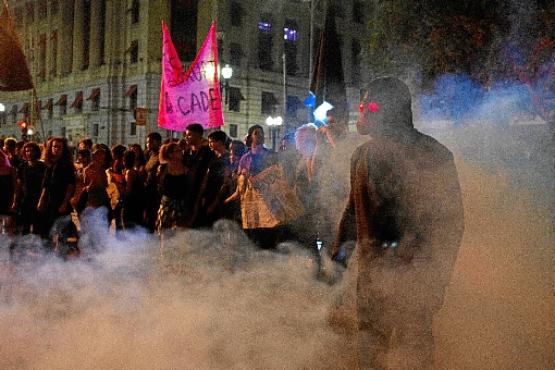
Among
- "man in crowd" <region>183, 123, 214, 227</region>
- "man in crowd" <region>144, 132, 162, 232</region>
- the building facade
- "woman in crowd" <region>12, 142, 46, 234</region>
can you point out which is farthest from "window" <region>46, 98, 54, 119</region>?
"man in crowd" <region>183, 123, 214, 227</region>

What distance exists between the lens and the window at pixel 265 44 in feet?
130

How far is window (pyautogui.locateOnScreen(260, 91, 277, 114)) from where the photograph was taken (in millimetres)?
40156

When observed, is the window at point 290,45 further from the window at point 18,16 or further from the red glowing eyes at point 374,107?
the red glowing eyes at point 374,107

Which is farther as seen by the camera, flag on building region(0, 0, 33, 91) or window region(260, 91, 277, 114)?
window region(260, 91, 277, 114)

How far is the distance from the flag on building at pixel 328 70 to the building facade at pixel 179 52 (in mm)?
27740

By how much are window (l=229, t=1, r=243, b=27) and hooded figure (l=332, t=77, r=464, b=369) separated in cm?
3624

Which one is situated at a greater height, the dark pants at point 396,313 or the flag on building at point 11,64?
the flag on building at point 11,64

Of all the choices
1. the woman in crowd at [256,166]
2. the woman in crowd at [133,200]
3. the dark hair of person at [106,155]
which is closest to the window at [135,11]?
the dark hair of person at [106,155]

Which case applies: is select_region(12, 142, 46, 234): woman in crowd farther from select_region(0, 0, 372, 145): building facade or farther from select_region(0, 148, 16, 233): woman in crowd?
select_region(0, 0, 372, 145): building facade

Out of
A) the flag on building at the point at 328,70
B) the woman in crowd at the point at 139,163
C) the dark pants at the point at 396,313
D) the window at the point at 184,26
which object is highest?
the window at the point at 184,26

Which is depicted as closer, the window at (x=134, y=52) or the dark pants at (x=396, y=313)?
the dark pants at (x=396, y=313)

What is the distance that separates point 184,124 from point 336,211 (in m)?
4.92

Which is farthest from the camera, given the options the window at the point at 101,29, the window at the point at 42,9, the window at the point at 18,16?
the window at the point at 18,16

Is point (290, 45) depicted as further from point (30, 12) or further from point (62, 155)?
point (62, 155)
